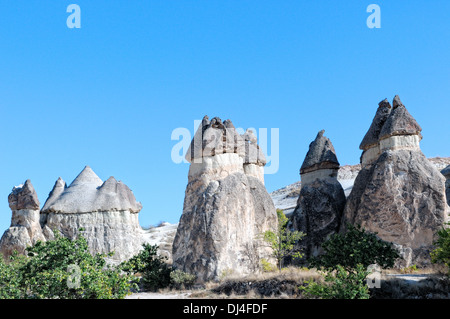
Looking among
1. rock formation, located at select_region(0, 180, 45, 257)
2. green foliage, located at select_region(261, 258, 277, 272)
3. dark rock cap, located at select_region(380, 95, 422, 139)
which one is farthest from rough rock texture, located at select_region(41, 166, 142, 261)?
dark rock cap, located at select_region(380, 95, 422, 139)

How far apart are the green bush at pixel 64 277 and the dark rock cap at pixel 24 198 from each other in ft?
43.6

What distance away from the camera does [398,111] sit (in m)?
21.9

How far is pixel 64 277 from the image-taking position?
37.1ft

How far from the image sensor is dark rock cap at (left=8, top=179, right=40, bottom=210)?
1012 inches

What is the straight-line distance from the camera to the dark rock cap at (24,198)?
25.7m

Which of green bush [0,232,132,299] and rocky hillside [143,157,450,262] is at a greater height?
rocky hillside [143,157,450,262]

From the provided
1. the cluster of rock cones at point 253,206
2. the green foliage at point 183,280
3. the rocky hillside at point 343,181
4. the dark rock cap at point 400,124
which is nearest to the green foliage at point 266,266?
the cluster of rock cones at point 253,206

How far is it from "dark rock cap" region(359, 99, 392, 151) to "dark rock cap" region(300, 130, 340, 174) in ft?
5.90

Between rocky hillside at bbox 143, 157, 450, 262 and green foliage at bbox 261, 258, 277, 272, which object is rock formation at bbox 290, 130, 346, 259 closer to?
green foliage at bbox 261, 258, 277, 272

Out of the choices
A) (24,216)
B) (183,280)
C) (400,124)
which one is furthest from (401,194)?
(24,216)

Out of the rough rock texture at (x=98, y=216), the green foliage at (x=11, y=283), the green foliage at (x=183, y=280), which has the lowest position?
the green foliage at (x=183, y=280)

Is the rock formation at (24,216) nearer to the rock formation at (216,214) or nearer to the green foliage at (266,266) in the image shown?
the rock formation at (216,214)

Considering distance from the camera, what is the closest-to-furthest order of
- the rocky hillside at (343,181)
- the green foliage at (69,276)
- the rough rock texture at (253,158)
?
the green foliage at (69,276)
the rough rock texture at (253,158)
the rocky hillside at (343,181)
